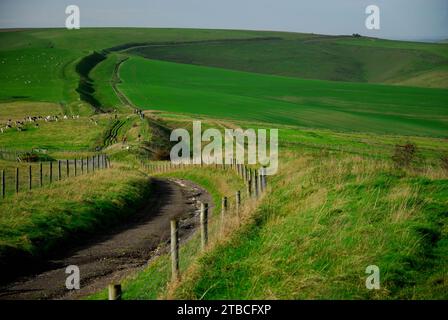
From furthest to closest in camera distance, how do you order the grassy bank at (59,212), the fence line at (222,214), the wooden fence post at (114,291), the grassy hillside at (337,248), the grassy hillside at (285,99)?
the grassy hillside at (285,99)
the grassy bank at (59,212)
the fence line at (222,214)
the grassy hillside at (337,248)
the wooden fence post at (114,291)

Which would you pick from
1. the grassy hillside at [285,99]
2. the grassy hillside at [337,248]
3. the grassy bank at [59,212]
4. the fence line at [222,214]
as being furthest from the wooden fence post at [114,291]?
the grassy hillside at [285,99]

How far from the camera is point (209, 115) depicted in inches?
4090

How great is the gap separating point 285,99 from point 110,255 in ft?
388

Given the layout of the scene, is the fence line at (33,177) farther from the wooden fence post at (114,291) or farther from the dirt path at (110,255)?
the wooden fence post at (114,291)

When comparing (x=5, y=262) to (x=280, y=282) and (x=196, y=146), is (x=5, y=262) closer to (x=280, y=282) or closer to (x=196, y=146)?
(x=280, y=282)

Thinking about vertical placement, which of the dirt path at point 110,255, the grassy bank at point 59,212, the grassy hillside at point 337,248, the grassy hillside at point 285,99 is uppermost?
the grassy hillside at point 285,99

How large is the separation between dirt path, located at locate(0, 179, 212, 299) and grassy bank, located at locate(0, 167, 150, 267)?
0.71 meters

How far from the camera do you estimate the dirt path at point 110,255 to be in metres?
16.4

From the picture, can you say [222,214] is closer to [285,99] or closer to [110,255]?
[110,255]

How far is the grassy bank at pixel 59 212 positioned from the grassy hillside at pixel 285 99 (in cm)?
6662

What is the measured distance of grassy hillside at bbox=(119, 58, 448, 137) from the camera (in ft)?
341

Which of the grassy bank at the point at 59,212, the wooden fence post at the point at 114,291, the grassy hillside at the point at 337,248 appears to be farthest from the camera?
the grassy bank at the point at 59,212

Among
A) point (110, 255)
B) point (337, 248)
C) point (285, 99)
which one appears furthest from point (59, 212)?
point (285, 99)

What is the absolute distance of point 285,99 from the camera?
137 m
